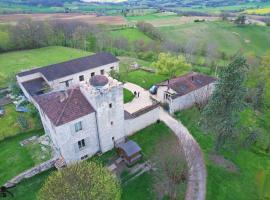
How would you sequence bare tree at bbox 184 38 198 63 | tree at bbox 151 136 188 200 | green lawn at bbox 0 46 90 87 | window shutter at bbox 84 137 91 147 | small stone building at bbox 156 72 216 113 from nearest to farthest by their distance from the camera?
tree at bbox 151 136 188 200, window shutter at bbox 84 137 91 147, small stone building at bbox 156 72 216 113, green lawn at bbox 0 46 90 87, bare tree at bbox 184 38 198 63

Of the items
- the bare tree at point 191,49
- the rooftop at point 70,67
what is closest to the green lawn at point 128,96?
the rooftop at point 70,67

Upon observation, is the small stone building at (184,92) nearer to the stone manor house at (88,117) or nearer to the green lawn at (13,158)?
the stone manor house at (88,117)

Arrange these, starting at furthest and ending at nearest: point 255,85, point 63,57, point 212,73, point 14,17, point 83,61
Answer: point 14,17 → point 63,57 → point 212,73 → point 83,61 → point 255,85

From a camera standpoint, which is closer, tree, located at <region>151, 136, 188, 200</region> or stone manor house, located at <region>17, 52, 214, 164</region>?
tree, located at <region>151, 136, 188, 200</region>

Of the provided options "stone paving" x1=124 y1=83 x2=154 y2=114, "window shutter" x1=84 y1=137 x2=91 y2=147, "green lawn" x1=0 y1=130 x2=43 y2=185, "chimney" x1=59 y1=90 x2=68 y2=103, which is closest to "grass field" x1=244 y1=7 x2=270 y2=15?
"stone paving" x1=124 y1=83 x2=154 y2=114

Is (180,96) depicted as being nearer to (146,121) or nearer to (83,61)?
(146,121)

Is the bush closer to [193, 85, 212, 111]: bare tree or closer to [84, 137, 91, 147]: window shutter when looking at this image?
[84, 137, 91, 147]: window shutter

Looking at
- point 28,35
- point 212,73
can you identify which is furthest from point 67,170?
point 28,35
